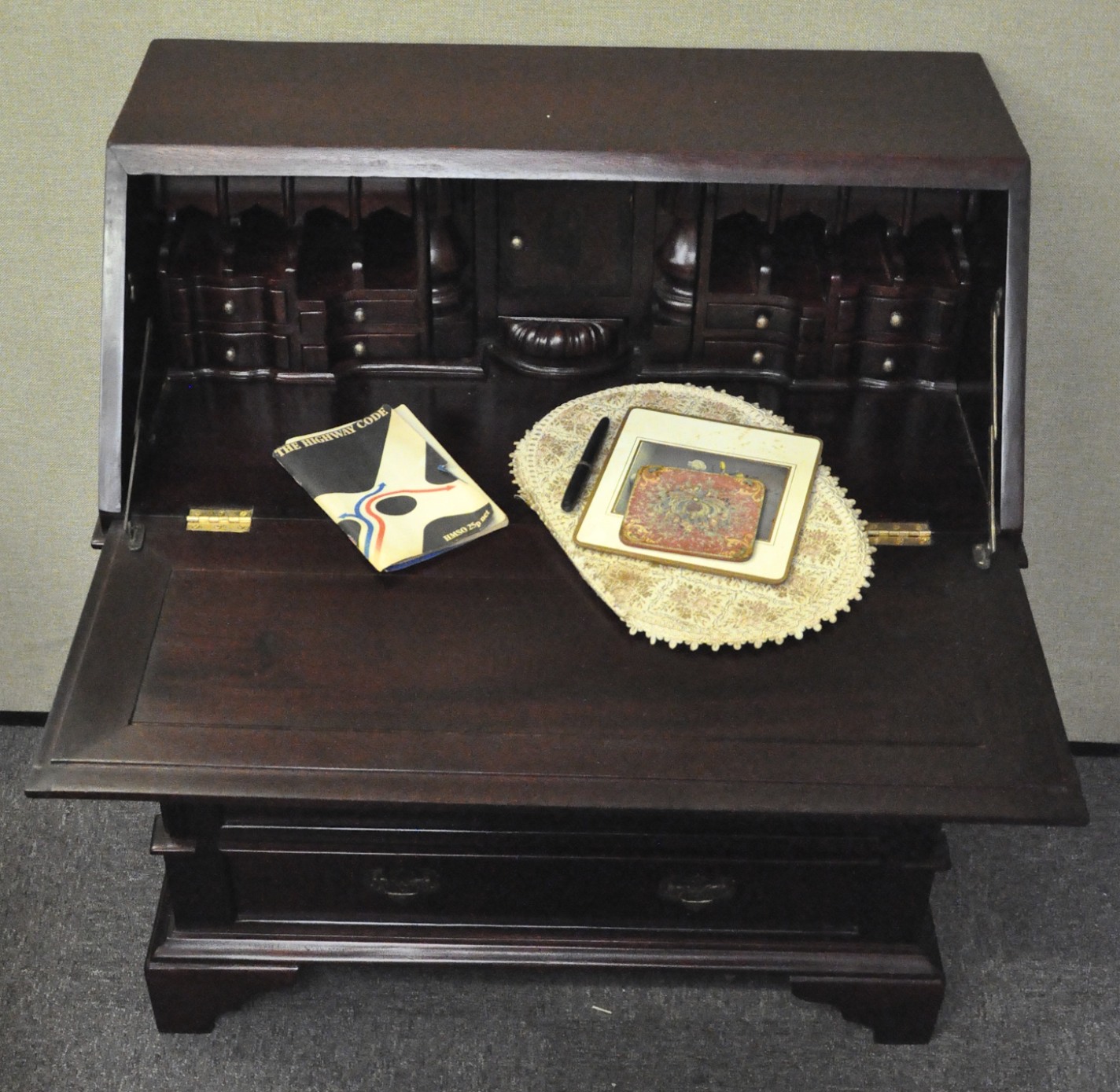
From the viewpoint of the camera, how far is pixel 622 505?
4.54ft

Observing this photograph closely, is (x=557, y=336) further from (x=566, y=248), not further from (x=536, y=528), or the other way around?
(x=536, y=528)

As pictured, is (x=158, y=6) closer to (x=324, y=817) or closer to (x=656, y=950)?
(x=324, y=817)

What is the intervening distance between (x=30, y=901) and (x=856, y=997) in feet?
3.64

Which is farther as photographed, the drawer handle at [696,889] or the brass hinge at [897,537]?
the drawer handle at [696,889]

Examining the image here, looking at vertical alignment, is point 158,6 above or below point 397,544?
above

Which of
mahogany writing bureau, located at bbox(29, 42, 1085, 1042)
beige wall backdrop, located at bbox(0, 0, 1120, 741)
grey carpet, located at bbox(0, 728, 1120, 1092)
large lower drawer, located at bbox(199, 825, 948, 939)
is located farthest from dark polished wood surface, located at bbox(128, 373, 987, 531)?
grey carpet, located at bbox(0, 728, 1120, 1092)

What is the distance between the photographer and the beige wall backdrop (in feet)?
4.72

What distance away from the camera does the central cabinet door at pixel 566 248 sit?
1450 mm

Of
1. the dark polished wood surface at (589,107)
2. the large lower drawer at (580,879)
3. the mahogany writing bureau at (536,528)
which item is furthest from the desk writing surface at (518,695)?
the dark polished wood surface at (589,107)

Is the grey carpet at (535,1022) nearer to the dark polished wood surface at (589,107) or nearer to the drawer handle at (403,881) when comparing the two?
the drawer handle at (403,881)

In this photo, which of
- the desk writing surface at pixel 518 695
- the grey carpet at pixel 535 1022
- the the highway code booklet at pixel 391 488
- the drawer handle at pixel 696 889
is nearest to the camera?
the desk writing surface at pixel 518 695

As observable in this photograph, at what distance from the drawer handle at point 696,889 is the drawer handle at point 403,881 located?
0.26 meters

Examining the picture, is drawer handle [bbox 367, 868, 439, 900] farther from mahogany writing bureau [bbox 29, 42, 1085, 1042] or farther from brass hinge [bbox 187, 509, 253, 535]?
brass hinge [bbox 187, 509, 253, 535]

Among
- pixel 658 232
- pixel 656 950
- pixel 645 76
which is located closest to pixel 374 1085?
pixel 656 950
